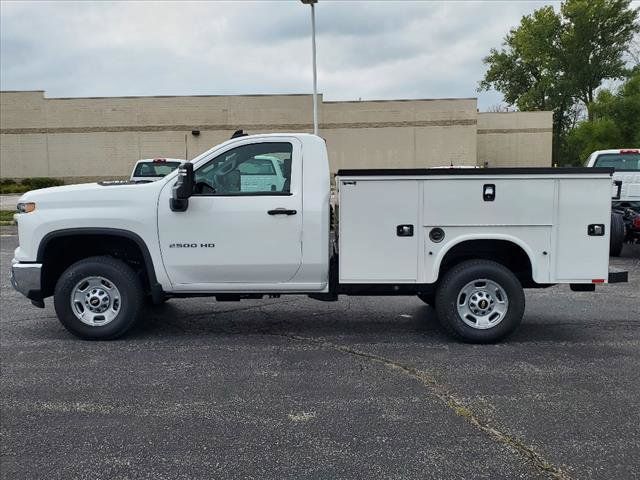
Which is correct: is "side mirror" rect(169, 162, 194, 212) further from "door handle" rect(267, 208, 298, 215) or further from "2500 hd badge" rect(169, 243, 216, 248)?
"door handle" rect(267, 208, 298, 215)

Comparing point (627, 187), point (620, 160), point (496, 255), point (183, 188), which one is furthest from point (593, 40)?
point (183, 188)

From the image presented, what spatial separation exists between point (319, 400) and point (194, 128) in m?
36.1

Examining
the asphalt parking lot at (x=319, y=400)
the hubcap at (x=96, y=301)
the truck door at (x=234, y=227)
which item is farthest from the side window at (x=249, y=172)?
the asphalt parking lot at (x=319, y=400)

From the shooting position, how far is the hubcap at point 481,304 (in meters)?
6.29

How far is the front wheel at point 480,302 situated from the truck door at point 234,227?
153 centimetres

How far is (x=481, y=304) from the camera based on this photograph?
6.30 m

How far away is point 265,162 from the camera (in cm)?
643

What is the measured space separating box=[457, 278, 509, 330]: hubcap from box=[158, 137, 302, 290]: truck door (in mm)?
1684

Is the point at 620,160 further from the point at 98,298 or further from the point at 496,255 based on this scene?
the point at 98,298

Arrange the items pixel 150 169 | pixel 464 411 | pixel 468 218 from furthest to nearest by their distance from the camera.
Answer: pixel 150 169 < pixel 468 218 < pixel 464 411

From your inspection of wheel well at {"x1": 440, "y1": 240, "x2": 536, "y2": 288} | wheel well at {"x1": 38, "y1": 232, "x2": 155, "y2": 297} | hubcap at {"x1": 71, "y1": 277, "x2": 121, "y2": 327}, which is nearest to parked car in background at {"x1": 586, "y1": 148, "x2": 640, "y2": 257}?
wheel well at {"x1": 440, "y1": 240, "x2": 536, "y2": 288}

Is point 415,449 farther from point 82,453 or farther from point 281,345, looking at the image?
point 281,345

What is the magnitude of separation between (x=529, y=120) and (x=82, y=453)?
43490 mm

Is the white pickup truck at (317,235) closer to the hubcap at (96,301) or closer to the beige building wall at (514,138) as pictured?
the hubcap at (96,301)
